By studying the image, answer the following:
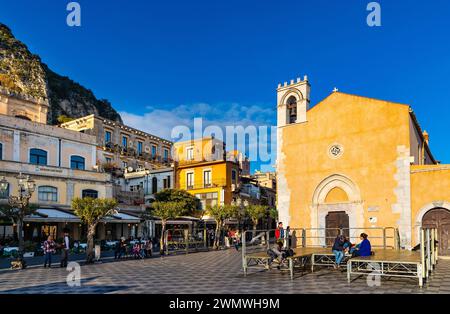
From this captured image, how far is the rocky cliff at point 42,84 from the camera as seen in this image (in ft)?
196

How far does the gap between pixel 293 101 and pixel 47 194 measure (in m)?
19.7

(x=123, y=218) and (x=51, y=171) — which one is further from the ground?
(x=51, y=171)

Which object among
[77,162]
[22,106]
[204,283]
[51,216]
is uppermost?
[22,106]

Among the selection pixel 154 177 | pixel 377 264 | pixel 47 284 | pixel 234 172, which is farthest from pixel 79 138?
pixel 377 264

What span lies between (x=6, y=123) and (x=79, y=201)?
13990 millimetres

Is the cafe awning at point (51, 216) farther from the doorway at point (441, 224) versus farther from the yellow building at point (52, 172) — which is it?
the doorway at point (441, 224)

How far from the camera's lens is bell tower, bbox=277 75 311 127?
2477 cm

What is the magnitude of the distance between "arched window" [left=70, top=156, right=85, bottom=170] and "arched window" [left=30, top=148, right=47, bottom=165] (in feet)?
8.23

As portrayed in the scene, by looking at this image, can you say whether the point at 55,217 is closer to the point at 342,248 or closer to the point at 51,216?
the point at 51,216

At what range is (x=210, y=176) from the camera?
153 feet

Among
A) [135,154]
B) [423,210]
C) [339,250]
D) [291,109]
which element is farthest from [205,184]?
[339,250]

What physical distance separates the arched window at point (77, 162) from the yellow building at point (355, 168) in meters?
19.2

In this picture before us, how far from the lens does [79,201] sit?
68.2 feet

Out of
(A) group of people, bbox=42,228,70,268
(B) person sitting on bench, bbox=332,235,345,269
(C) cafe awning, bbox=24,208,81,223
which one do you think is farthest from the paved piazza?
(C) cafe awning, bbox=24,208,81,223
